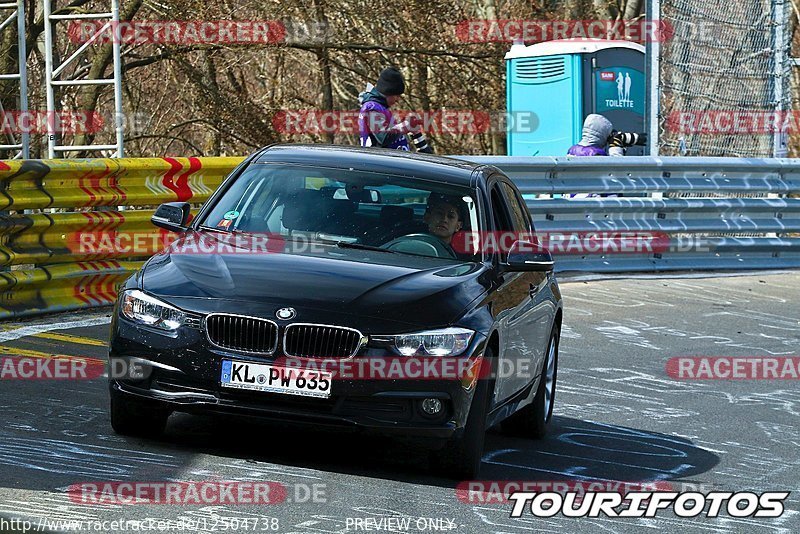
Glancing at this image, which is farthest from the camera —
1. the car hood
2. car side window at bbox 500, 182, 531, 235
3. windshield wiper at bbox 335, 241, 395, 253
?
car side window at bbox 500, 182, 531, 235

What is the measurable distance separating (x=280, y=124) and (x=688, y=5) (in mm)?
9168

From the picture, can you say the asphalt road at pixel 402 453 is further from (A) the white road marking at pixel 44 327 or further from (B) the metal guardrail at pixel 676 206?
(B) the metal guardrail at pixel 676 206

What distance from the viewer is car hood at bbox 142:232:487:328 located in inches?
261

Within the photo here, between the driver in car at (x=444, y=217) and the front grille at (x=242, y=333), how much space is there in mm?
1457

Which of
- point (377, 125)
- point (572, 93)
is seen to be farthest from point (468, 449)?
point (572, 93)

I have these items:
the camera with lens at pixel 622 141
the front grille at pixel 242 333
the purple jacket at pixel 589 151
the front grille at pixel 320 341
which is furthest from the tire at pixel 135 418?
the camera with lens at pixel 622 141

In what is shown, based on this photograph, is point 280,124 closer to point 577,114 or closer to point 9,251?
point 577,114

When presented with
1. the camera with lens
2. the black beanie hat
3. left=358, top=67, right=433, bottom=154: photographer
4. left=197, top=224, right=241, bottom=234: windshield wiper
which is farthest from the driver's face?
the camera with lens

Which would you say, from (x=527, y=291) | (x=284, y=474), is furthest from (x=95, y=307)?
(x=284, y=474)

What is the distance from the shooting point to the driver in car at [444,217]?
7766 millimetres

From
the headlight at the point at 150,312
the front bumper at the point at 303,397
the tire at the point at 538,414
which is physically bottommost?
the tire at the point at 538,414

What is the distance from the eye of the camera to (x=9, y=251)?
37.4ft

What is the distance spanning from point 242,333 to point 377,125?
23.9 feet

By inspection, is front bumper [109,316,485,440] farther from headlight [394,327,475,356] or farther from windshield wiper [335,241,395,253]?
windshield wiper [335,241,395,253]
